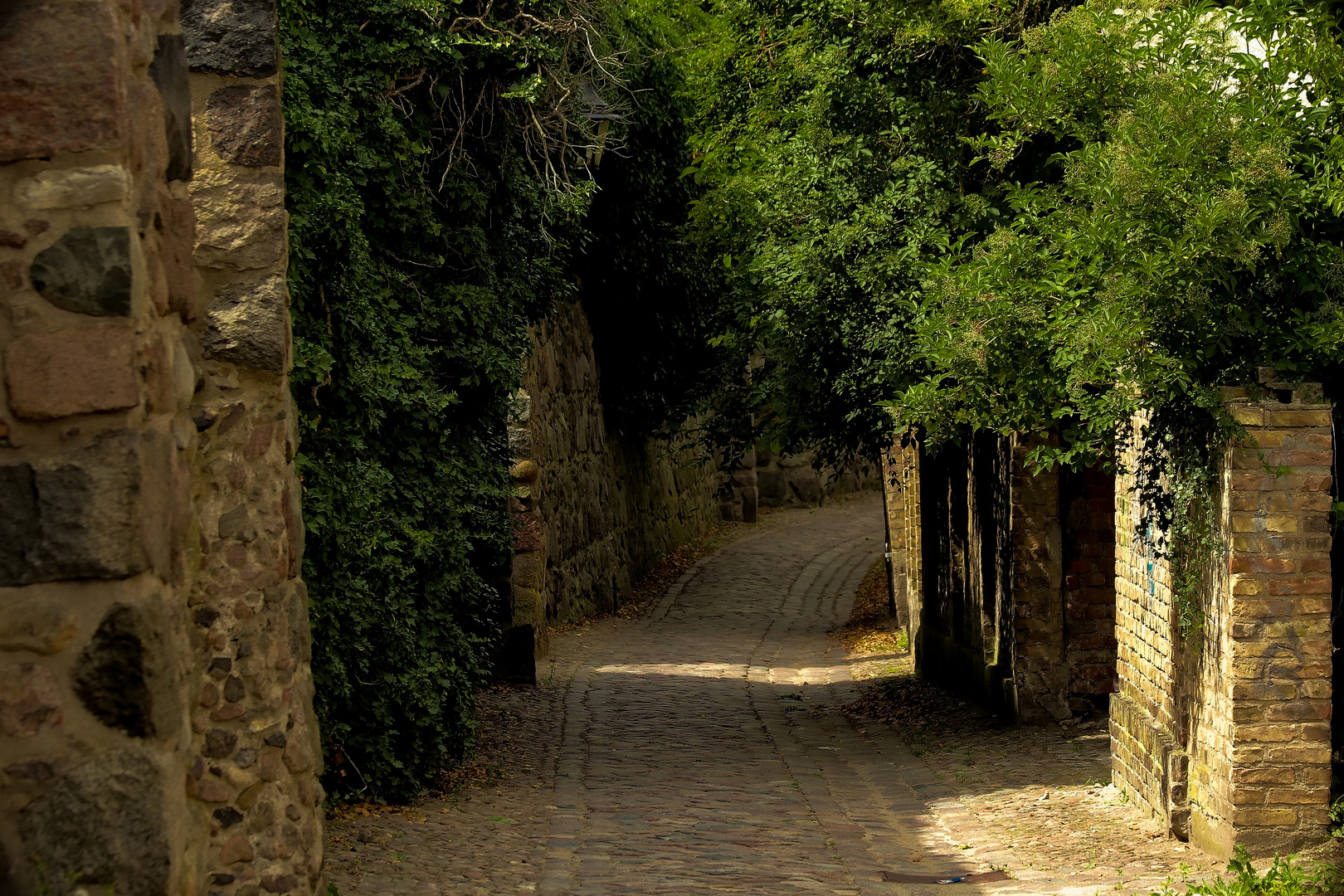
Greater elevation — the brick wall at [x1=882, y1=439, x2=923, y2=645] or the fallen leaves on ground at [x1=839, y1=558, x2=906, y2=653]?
the brick wall at [x1=882, y1=439, x2=923, y2=645]

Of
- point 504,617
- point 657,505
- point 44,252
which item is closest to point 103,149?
point 44,252

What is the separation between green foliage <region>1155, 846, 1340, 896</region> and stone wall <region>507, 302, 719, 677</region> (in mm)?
7694

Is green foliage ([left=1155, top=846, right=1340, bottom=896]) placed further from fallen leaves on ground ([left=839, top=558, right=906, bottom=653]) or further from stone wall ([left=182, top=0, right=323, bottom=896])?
fallen leaves on ground ([left=839, top=558, right=906, bottom=653])

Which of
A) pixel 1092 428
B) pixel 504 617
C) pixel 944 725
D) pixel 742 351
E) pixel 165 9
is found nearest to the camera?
pixel 165 9

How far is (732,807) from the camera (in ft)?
26.7

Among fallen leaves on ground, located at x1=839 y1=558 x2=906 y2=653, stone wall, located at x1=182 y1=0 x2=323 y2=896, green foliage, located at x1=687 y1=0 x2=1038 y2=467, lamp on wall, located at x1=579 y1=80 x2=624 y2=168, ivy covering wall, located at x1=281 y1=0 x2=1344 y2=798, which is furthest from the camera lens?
fallen leaves on ground, located at x1=839 y1=558 x2=906 y2=653

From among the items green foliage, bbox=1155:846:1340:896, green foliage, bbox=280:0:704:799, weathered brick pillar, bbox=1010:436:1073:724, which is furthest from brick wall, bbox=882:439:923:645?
green foliage, bbox=1155:846:1340:896

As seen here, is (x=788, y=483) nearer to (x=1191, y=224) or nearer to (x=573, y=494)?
(x=573, y=494)

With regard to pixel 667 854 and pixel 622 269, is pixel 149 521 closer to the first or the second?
pixel 667 854

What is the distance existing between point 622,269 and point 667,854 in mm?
12950

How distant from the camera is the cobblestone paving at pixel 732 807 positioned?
20.9 feet

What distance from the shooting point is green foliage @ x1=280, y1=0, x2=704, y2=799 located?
22.9ft

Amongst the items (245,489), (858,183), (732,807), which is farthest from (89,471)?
(858,183)

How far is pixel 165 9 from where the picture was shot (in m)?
3.30
